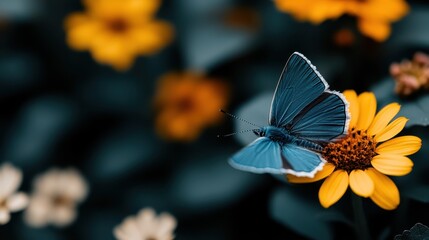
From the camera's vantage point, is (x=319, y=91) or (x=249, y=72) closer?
(x=319, y=91)

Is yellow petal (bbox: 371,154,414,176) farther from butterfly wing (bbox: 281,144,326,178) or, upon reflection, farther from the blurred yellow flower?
the blurred yellow flower

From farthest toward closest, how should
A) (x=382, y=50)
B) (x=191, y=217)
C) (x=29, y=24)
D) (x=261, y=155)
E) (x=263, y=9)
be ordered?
1. (x=29, y=24)
2. (x=263, y=9)
3. (x=191, y=217)
4. (x=382, y=50)
5. (x=261, y=155)

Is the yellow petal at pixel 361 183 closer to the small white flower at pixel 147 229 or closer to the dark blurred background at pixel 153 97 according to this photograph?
the small white flower at pixel 147 229

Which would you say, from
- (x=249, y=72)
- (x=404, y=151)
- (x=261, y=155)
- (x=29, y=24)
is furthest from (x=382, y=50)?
(x=29, y=24)

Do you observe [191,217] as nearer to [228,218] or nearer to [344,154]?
[228,218]

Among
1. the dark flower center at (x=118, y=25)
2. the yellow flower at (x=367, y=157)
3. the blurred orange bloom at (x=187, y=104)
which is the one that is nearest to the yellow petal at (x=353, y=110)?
the yellow flower at (x=367, y=157)

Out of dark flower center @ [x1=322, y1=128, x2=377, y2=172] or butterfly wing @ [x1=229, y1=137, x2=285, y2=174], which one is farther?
dark flower center @ [x1=322, y1=128, x2=377, y2=172]

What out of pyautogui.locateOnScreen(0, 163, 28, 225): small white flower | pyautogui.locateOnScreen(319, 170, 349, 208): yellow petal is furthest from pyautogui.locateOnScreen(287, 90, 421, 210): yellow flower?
pyautogui.locateOnScreen(0, 163, 28, 225): small white flower
